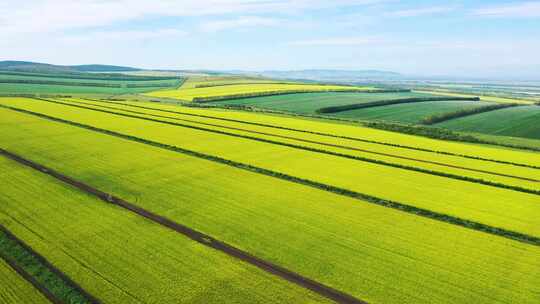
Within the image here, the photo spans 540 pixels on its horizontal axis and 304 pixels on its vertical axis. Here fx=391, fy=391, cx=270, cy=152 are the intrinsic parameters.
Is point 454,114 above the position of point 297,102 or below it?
below

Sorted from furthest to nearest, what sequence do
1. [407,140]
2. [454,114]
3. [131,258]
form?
[454,114] → [407,140] → [131,258]

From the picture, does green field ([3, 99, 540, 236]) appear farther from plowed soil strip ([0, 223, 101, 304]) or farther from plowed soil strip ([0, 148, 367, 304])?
plowed soil strip ([0, 223, 101, 304])

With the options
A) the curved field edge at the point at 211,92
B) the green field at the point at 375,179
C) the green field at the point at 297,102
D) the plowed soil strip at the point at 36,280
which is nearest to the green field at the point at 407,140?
the green field at the point at 375,179

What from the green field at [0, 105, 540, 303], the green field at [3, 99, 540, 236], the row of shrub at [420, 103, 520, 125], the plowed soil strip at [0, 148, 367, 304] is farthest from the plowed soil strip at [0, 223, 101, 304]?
the row of shrub at [420, 103, 520, 125]

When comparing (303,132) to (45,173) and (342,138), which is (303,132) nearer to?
(342,138)

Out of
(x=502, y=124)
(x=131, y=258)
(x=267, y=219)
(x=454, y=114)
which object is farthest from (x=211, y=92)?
(x=131, y=258)

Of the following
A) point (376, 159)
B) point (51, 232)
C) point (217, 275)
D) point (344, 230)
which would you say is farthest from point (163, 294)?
point (376, 159)

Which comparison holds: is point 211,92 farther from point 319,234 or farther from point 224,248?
point 224,248
